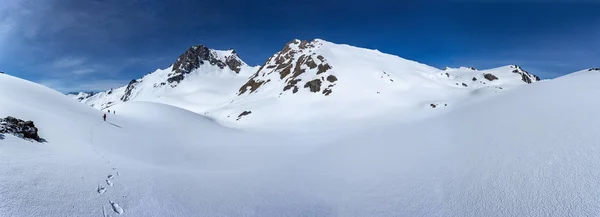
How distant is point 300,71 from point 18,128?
9247 cm

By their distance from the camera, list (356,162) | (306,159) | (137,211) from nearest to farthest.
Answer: (137,211) < (356,162) < (306,159)

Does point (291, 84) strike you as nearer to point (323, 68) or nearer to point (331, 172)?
point (323, 68)

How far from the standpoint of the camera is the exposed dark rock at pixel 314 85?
283 feet

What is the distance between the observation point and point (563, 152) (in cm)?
1359

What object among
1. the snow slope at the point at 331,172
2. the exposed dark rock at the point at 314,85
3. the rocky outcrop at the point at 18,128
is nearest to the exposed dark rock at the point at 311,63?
the exposed dark rock at the point at 314,85

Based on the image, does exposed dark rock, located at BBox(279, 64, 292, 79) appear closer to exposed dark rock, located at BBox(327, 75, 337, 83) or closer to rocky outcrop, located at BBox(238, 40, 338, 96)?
rocky outcrop, located at BBox(238, 40, 338, 96)

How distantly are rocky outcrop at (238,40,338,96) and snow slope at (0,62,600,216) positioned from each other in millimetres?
59006

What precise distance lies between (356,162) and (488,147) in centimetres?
848

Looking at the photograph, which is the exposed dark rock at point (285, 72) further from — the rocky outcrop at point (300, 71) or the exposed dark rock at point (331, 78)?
the exposed dark rock at point (331, 78)

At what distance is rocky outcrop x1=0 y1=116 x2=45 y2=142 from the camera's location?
14.5 metres

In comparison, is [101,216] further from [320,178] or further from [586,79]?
[586,79]

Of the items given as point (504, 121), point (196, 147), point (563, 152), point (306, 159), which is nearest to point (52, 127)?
point (196, 147)

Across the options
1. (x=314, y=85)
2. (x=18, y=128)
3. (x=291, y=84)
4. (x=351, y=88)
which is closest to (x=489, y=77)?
(x=351, y=88)

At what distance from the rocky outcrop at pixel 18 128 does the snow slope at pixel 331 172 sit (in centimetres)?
89
